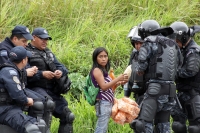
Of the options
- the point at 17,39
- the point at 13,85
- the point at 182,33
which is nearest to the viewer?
the point at 13,85

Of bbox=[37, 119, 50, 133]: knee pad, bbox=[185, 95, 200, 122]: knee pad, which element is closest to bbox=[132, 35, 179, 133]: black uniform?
bbox=[185, 95, 200, 122]: knee pad

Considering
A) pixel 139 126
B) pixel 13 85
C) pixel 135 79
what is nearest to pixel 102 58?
pixel 135 79

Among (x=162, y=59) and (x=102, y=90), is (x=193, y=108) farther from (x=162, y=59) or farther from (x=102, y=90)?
(x=102, y=90)

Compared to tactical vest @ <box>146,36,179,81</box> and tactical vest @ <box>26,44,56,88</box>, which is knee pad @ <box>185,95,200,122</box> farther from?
tactical vest @ <box>26,44,56,88</box>

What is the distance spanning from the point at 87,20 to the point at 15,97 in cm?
500

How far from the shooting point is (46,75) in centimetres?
946

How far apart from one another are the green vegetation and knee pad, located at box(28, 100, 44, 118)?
2714 mm

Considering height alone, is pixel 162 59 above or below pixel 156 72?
above

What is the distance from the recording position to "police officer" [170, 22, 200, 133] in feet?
31.9

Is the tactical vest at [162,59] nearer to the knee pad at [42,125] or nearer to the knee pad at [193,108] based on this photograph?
the knee pad at [193,108]

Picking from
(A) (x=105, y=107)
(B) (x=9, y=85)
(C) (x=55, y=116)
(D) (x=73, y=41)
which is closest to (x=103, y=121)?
→ (A) (x=105, y=107)

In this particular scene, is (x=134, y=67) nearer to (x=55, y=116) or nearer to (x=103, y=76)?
(x=103, y=76)

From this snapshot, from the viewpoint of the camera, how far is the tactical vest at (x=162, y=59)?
30.6 feet

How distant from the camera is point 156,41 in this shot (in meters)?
9.38
